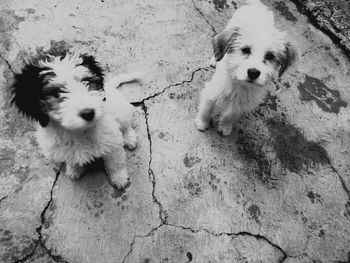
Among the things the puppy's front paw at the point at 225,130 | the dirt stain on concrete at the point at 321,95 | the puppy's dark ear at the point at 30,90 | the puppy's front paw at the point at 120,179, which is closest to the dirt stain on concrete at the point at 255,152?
the puppy's front paw at the point at 225,130

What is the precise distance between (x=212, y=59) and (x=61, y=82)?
7.09 feet

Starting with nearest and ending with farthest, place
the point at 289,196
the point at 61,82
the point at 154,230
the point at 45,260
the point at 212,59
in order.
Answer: the point at 61,82 → the point at 45,260 → the point at 154,230 → the point at 289,196 → the point at 212,59

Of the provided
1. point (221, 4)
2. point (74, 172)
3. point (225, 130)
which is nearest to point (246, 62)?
point (225, 130)

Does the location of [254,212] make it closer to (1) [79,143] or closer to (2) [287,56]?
(2) [287,56]

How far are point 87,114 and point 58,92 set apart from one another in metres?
0.22

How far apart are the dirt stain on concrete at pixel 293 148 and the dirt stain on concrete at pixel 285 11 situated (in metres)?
1.59

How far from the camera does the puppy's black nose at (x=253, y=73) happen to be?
2.32 meters

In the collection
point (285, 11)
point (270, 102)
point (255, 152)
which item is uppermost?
point (285, 11)

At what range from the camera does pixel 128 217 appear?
9.30 feet

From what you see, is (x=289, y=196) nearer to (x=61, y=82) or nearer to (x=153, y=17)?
(x=61, y=82)

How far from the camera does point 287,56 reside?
2512 mm

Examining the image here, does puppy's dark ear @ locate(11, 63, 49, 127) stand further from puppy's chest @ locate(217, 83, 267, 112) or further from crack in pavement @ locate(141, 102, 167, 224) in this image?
puppy's chest @ locate(217, 83, 267, 112)

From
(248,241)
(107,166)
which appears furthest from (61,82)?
(248,241)

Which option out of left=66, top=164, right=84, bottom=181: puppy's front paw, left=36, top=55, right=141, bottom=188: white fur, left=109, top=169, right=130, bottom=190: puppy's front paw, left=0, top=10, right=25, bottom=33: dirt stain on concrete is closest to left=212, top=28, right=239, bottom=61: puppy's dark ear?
left=36, top=55, right=141, bottom=188: white fur
